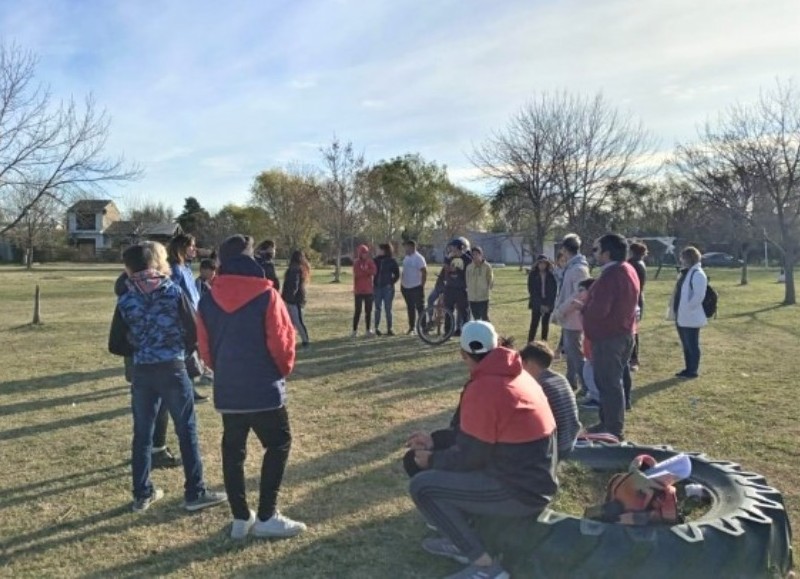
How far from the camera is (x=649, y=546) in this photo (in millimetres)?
3389

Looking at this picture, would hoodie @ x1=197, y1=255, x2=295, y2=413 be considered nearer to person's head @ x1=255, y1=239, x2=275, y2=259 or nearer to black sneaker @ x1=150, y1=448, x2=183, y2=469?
black sneaker @ x1=150, y1=448, x2=183, y2=469

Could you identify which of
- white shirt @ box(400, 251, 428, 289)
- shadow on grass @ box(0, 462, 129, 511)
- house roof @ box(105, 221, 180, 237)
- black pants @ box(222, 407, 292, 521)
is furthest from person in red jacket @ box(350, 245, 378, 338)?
house roof @ box(105, 221, 180, 237)

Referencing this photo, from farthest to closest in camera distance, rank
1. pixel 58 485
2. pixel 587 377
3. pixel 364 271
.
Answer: pixel 364 271 → pixel 587 377 → pixel 58 485

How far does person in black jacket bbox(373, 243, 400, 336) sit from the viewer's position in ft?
41.4

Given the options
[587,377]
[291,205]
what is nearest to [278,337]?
[587,377]

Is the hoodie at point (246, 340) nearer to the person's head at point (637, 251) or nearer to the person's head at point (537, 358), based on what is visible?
the person's head at point (537, 358)

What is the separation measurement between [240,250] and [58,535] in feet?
7.09

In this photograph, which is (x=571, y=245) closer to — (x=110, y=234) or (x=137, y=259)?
(x=137, y=259)

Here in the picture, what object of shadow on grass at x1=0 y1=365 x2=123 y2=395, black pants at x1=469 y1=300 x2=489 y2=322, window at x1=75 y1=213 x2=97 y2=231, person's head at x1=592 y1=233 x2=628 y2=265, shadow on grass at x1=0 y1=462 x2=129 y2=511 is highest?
window at x1=75 y1=213 x2=97 y2=231

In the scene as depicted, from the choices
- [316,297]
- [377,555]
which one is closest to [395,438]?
[377,555]

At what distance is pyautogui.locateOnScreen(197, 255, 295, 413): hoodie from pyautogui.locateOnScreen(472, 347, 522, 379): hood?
126cm

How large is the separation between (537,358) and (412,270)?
837 centimetres

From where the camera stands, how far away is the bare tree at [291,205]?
4331 centimetres

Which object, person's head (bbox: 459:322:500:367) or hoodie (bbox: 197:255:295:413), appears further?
hoodie (bbox: 197:255:295:413)
